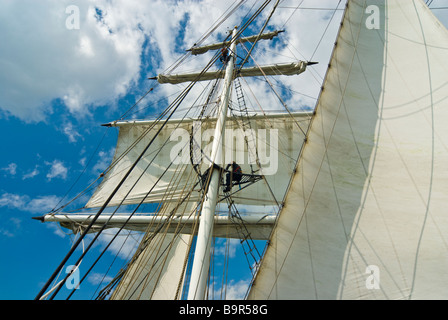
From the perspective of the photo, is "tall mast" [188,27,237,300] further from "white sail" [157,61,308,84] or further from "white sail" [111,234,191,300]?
"white sail" [157,61,308,84]

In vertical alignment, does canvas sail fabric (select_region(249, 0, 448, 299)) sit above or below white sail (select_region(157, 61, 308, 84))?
below

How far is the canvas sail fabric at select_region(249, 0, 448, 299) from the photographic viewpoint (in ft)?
12.3

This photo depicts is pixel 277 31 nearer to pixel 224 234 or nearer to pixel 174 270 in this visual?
pixel 224 234

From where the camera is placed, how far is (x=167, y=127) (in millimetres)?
16547

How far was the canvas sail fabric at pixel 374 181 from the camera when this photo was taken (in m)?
3.75

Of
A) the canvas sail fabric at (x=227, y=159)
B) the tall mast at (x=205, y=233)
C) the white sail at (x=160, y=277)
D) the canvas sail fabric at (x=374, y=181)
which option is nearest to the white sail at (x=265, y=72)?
the canvas sail fabric at (x=227, y=159)

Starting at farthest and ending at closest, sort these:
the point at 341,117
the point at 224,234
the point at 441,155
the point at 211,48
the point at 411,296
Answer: the point at 211,48 < the point at 224,234 < the point at 341,117 < the point at 441,155 < the point at 411,296

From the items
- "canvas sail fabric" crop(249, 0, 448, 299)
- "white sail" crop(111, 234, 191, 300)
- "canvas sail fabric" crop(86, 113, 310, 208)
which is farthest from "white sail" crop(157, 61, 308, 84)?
"white sail" crop(111, 234, 191, 300)

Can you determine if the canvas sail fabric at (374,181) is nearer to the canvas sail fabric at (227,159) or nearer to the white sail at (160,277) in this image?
the white sail at (160,277)

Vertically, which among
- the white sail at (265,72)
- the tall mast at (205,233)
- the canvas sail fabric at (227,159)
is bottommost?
the tall mast at (205,233)

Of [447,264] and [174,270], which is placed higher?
[174,270]

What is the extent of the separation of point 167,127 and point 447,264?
590 inches
